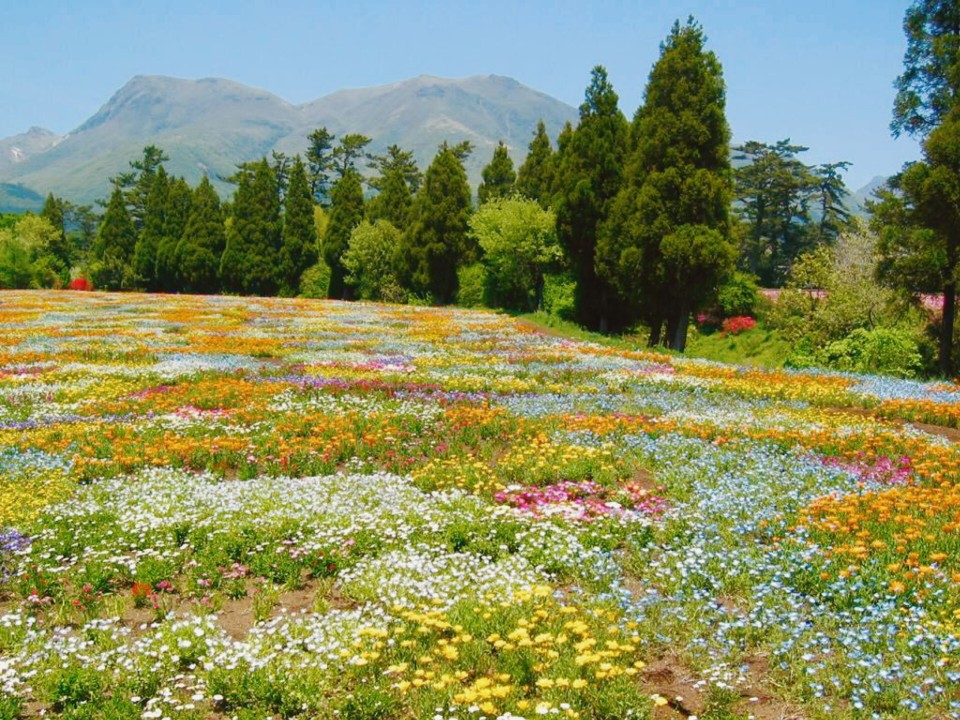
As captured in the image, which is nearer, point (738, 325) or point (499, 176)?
point (738, 325)

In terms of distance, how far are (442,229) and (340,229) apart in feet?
55.8

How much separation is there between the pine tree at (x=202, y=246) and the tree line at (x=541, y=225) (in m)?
0.16

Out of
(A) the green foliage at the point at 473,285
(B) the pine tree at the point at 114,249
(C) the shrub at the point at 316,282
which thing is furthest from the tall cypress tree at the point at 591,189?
(B) the pine tree at the point at 114,249

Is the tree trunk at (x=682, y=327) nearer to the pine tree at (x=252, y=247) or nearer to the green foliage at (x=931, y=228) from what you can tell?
the green foliage at (x=931, y=228)

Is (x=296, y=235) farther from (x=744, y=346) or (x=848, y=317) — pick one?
(x=848, y=317)

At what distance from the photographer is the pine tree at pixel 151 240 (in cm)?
8212

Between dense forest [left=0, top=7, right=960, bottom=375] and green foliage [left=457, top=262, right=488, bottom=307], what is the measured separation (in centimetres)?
20

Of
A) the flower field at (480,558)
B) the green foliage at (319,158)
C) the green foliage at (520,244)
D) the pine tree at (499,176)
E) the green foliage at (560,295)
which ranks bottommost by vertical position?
the flower field at (480,558)

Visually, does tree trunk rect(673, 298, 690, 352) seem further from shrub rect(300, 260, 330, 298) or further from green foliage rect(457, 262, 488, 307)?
shrub rect(300, 260, 330, 298)

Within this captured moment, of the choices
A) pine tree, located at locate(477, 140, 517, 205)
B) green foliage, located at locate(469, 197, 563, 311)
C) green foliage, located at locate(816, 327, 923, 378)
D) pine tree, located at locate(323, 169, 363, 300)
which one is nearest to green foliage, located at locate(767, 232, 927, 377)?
green foliage, located at locate(816, 327, 923, 378)

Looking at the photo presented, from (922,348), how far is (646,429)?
20.8 metres

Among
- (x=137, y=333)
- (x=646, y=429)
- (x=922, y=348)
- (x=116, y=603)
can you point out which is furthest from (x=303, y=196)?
(x=116, y=603)

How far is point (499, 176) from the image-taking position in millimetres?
65875

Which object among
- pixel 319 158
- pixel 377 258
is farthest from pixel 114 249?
pixel 377 258
